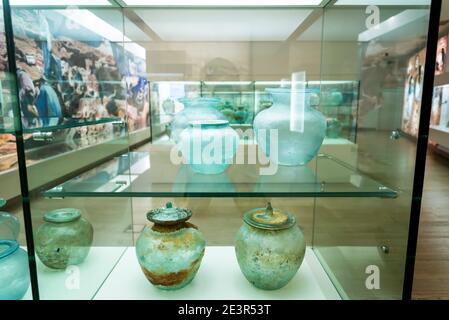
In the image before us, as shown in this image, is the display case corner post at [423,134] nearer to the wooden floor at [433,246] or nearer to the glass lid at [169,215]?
the glass lid at [169,215]

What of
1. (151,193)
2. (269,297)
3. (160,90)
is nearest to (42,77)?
(160,90)

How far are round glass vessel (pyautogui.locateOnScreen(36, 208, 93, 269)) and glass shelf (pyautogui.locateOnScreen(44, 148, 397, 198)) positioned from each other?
0.17 meters

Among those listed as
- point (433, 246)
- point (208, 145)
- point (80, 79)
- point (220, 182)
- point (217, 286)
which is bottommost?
point (433, 246)

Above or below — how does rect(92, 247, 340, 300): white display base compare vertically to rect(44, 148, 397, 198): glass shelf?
below

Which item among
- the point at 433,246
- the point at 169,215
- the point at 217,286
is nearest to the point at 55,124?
the point at 169,215

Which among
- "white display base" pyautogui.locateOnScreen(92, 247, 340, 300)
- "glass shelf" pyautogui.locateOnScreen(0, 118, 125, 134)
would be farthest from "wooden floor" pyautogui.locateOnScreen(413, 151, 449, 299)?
"glass shelf" pyautogui.locateOnScreen(0, 118, 125, 134)

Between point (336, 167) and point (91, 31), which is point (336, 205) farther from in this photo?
point (91, 31)

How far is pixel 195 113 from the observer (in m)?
1.08

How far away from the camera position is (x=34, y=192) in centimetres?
83

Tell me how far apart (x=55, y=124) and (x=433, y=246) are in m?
2.17

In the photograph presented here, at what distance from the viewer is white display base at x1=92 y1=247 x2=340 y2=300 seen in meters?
0.95

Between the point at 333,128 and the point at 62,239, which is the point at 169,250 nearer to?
the point at 62,239

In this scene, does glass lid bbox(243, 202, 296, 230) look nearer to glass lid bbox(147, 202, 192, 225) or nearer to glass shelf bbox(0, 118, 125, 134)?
glass lid bbox(147, 202, 192, 225)

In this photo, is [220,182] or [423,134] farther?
[220,182]
